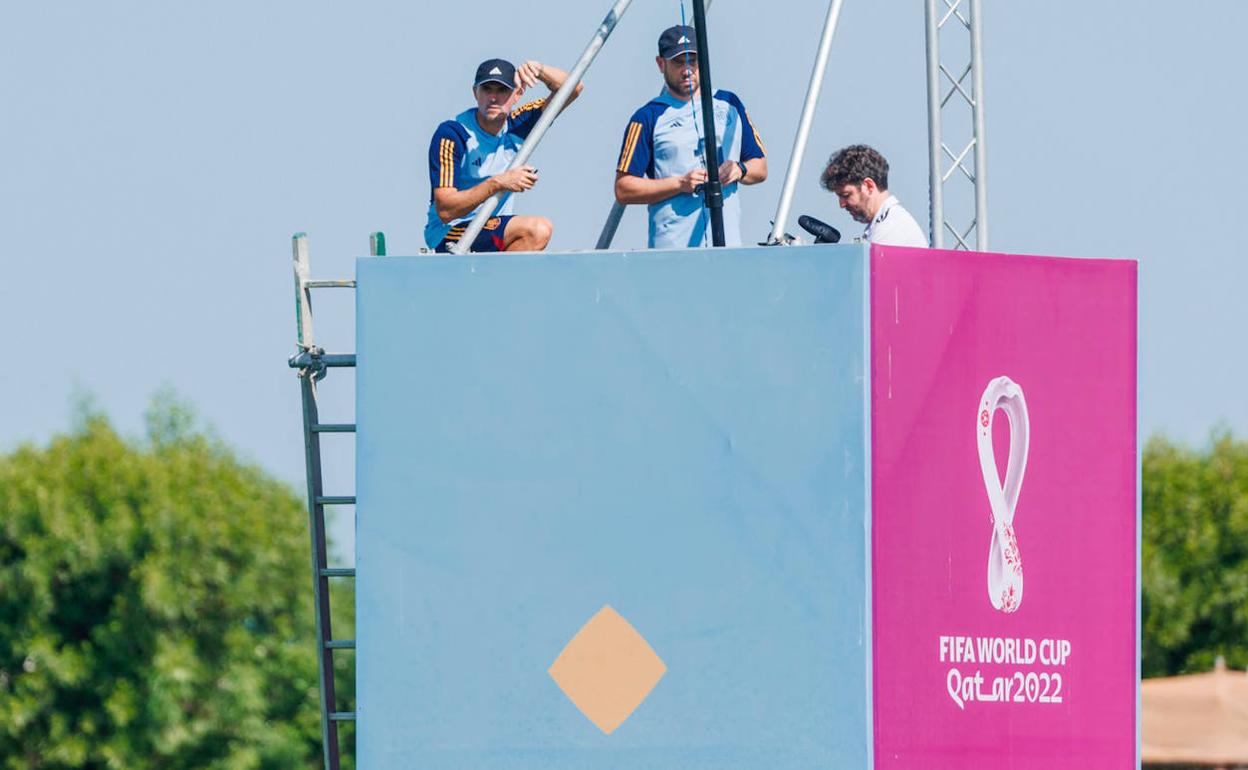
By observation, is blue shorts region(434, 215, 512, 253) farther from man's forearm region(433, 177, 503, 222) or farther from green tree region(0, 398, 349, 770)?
green tree region(0, 398, 349, 770)

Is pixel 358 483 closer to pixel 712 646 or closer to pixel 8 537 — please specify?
pixel 712 646

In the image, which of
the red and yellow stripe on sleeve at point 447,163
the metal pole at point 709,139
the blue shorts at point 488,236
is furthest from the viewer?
the red and yellow stripe on sleeve at point 447,163

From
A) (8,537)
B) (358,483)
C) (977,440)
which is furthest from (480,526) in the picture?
(8,537)

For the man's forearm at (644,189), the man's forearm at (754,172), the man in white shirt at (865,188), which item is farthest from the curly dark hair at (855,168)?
the man's forearm at (644,189)

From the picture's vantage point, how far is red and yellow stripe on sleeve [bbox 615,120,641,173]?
1145 cm

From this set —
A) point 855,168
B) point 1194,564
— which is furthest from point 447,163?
point 1194,564

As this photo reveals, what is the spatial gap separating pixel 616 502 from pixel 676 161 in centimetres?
Result: 208

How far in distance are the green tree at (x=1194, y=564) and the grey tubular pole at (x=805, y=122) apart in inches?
1221

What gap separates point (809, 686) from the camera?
32.7 ft

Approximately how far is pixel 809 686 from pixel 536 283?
208cm

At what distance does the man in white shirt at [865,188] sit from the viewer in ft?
36.2

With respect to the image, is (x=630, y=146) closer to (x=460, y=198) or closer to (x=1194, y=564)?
(x=460, y=198)

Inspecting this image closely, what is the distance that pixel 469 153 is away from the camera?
1195 centimetres

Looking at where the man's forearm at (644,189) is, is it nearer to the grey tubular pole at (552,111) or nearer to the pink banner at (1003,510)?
the grey tubular pole at (552,111)
